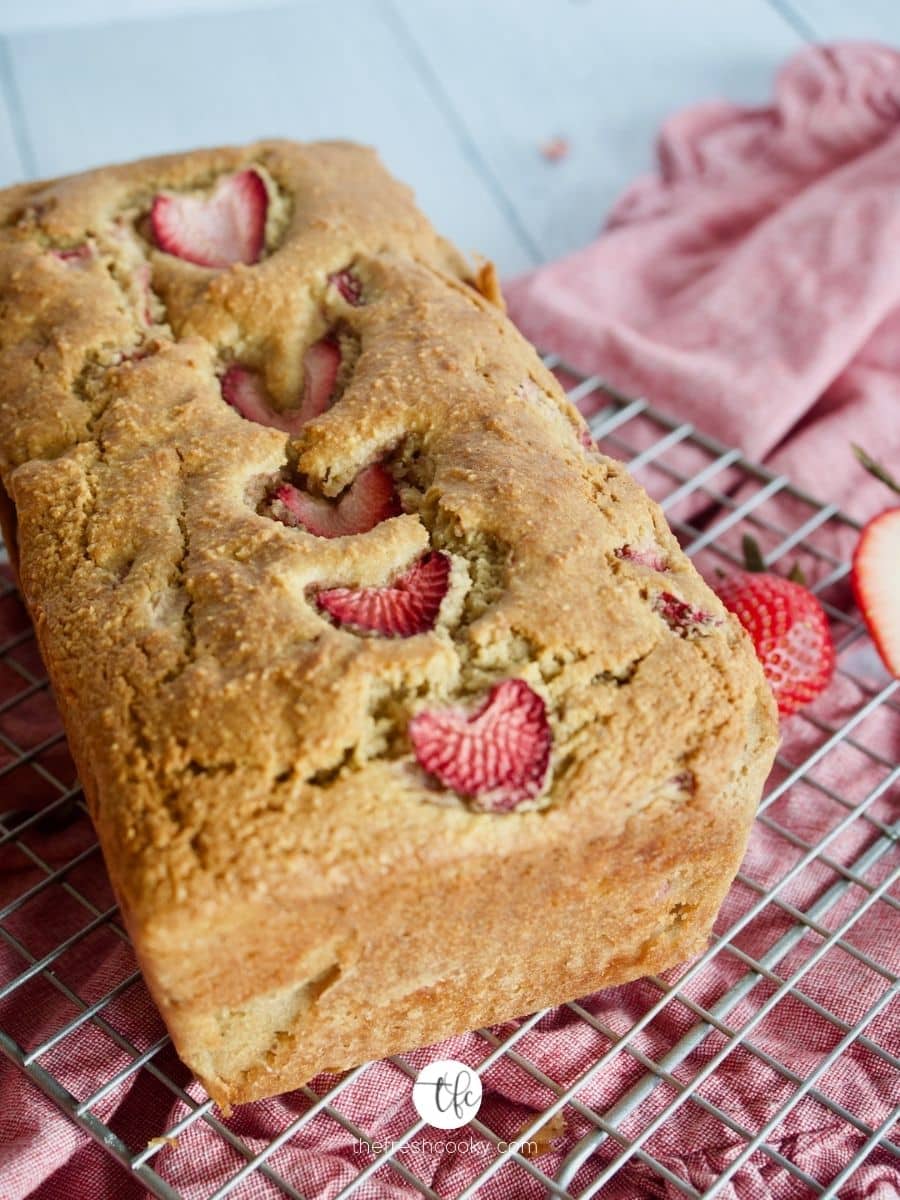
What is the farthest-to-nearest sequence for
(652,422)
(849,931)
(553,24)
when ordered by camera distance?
(553,24), (652,422), (849,931)

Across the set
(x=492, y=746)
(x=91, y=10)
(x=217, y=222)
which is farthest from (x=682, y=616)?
(x=91, y=10)

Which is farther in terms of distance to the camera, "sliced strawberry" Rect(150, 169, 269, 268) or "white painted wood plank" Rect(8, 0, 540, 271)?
"white painted wood plank" Rect(8, 0, 540, 271)

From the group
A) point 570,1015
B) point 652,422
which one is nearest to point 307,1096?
point 570,1015

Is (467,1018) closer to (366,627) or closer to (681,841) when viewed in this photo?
(681,841)

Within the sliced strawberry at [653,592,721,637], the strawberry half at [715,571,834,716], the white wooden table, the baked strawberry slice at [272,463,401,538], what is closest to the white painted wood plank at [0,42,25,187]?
the white wooden table

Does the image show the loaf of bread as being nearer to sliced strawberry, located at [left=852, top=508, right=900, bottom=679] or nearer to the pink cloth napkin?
the pink cloth napkin

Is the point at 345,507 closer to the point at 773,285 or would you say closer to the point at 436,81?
the point at 773,285
